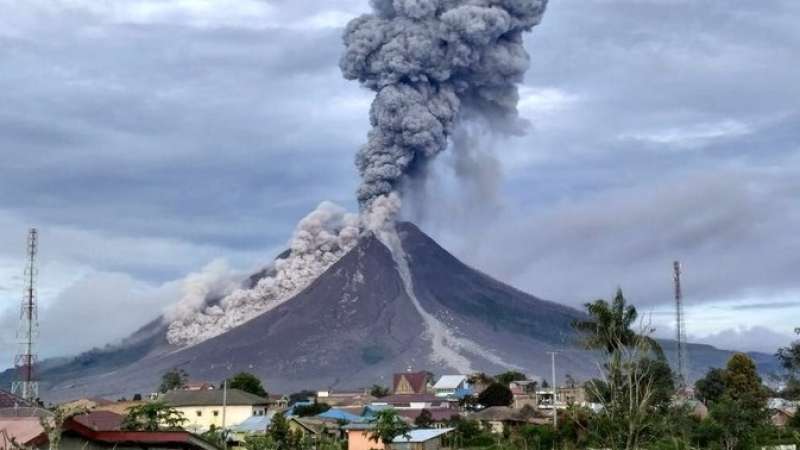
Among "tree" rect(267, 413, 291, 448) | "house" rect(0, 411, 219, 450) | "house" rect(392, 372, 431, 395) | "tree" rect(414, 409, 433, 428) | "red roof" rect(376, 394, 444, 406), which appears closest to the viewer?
"house" rect(0, 411, 219, 450)

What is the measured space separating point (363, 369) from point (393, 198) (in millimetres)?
30490

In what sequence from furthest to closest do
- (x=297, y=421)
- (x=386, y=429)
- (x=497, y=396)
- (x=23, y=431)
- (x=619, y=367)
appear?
→ (x=497, y=396) → (x=297, y=421) → (x=386, y=429) → (x=619, y=367) → (x=23, y=431)

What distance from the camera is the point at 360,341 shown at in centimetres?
17650

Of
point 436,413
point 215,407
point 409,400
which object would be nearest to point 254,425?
point 215,407

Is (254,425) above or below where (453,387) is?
below

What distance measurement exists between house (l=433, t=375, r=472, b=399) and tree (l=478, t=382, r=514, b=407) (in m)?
12.1

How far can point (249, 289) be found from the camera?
19788 cm

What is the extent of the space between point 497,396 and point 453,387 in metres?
24.1

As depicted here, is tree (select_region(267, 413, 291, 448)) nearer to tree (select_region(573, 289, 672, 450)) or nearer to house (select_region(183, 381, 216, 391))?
tree (select_region(573, 289, 672, 450))

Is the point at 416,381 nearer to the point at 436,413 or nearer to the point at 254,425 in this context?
the point at 436,413

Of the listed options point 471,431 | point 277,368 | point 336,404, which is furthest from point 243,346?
point 471,431

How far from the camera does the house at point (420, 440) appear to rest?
49469 millimetres

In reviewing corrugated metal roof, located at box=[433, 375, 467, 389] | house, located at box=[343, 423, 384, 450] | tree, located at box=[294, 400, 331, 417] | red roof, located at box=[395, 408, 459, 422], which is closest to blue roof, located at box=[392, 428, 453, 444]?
house, located at box=[343, 423, 384, 450]

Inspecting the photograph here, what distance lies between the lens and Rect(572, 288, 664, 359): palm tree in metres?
38.3
